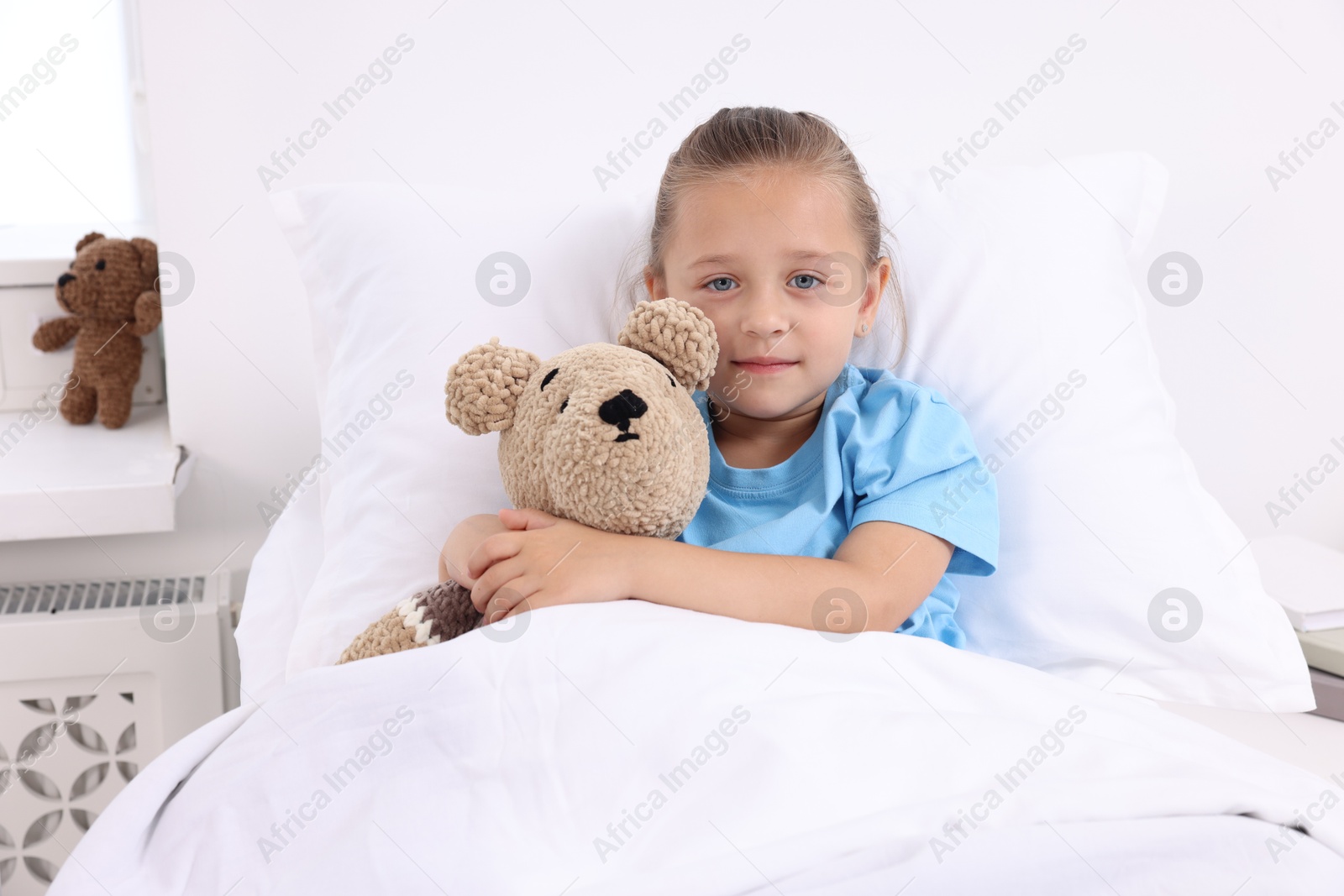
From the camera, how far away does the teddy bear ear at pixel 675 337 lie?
75cm

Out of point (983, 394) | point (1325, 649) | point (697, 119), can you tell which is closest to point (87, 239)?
point (697, 119)

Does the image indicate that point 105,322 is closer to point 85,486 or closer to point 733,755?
point 85,486

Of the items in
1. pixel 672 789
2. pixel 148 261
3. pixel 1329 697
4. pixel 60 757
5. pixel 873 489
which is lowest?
pixel 60 757

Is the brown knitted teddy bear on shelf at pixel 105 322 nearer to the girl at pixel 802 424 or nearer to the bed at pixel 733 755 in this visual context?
the bed at pixel 733 755

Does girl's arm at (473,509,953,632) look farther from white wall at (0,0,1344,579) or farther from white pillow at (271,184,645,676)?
white wall at (0,0,1344,579)

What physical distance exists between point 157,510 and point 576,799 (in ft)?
2.49

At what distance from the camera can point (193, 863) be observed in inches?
22.7

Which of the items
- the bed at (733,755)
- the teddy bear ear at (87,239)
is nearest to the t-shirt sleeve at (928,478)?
the bed at (733,755)

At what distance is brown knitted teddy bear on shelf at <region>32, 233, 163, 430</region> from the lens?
1.23 meters

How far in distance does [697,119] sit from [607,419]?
0.69 meters

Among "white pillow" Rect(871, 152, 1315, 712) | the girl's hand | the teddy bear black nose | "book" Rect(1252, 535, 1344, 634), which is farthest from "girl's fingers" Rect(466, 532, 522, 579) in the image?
"book" Rect(1252, 535, 1344, 634)

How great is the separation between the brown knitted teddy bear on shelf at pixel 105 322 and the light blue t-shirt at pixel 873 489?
2.50 feet

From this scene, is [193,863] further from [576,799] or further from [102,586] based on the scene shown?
[102,586]

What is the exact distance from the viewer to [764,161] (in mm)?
877
